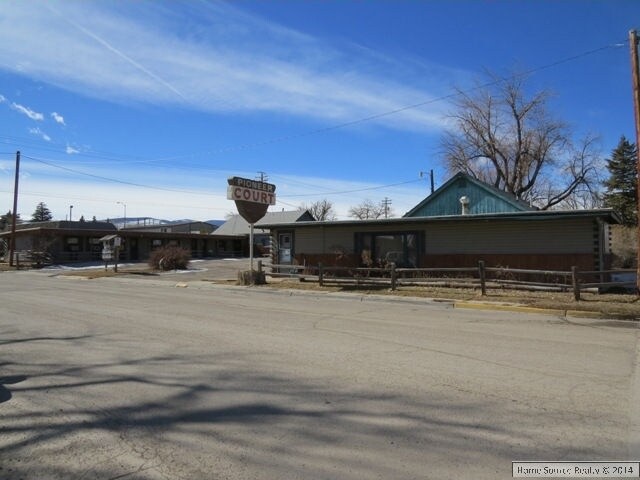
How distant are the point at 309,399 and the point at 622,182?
59538 mm

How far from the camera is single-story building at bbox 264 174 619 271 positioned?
61.6 feet

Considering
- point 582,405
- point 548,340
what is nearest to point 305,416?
point 582,405

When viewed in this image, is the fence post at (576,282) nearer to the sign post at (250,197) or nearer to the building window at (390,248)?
the building window at (390,248)

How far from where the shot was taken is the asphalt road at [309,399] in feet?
13.7

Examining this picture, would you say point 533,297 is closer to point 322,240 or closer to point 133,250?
point 322,240

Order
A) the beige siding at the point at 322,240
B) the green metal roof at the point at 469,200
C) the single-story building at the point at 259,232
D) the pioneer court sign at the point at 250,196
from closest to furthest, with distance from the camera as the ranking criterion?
the pioneer court sign at the point at 250,196 → the beige siding at the point at 322,240 → the green metal roof at the point at 469,200 → the single-story building at the point at 259,232

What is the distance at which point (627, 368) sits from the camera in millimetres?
7180

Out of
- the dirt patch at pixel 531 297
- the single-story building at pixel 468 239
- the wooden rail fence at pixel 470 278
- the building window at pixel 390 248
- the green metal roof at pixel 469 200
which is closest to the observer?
the dirt patch at pixel 531 297

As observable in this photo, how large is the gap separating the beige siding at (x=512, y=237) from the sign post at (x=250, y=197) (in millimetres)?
7665

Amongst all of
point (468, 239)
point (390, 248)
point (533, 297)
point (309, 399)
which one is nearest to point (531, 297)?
point (533, 297)

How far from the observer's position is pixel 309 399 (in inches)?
224

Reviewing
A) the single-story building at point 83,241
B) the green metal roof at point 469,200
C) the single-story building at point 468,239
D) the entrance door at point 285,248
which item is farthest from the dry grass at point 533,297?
the single-story building at point 83,241

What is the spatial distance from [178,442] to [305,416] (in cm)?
122

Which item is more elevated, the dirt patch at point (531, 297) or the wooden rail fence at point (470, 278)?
the wooden rail fence at point (470, 278)
